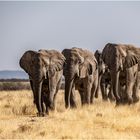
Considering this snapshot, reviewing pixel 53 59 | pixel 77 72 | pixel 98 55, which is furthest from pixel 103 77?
pixel 53 59

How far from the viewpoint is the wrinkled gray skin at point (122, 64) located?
22.8 metres

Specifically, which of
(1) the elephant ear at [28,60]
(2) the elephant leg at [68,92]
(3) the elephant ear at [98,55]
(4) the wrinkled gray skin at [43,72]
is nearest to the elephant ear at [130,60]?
(2) the elephant leg at [68,92]

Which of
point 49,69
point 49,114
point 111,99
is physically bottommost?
point 111,99

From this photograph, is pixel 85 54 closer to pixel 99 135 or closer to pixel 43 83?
pixel 43 83

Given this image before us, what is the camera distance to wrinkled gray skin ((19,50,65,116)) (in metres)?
20.0

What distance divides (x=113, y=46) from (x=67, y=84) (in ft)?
8.82

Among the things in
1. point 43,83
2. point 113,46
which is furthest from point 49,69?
point 113,46

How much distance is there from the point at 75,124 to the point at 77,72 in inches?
225

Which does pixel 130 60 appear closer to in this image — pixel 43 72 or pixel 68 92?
pixel 68 92

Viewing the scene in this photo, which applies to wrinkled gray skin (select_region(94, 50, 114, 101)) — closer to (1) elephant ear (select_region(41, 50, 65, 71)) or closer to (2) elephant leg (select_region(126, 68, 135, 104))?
(2) elephant leg (select_region(126, 68, 135, 104))

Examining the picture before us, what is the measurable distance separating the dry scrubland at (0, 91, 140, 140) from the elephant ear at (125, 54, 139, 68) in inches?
80.9

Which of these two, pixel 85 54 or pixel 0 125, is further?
pixel 85 54

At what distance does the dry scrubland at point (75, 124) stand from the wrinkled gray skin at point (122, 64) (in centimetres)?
106

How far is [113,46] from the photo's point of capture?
23.4m
